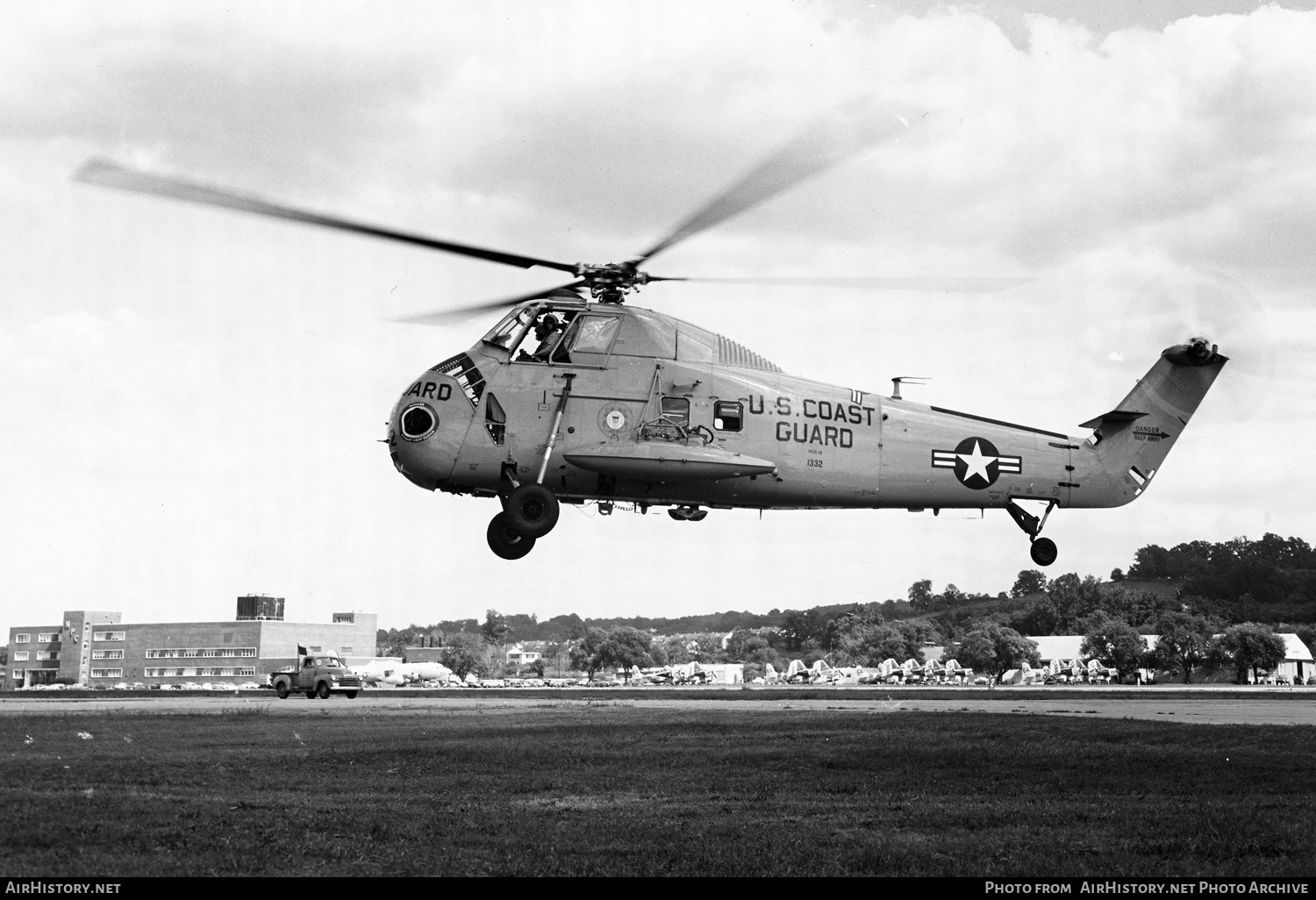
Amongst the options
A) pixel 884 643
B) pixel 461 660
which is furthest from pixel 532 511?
pixel 461 660

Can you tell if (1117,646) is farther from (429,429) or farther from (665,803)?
(665,803)

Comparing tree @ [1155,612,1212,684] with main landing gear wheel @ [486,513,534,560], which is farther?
tree @ [1155,612,1212,684]

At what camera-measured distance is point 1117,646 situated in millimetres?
91625

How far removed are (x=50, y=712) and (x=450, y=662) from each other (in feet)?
330

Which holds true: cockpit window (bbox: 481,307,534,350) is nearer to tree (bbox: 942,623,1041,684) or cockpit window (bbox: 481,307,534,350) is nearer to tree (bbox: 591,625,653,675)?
tree (bbox: 942,623,1041,684)

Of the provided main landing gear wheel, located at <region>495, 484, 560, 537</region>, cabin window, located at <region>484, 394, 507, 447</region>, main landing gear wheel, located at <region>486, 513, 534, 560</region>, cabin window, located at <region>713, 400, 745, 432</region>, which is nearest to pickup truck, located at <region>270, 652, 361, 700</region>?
main landing gear wheel, located at <region>486, 513, 534, 560</region>

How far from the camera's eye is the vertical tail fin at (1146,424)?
26.6 metres

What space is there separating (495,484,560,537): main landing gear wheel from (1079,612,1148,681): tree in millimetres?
78278

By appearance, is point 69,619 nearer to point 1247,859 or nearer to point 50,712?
point 50,712

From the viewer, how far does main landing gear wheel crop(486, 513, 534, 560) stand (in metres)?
23.6

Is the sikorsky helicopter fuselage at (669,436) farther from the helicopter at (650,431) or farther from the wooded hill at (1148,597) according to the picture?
the wooded hill at (1148,597)

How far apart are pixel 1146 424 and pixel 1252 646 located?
2530 inches

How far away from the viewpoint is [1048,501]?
1028 inches
